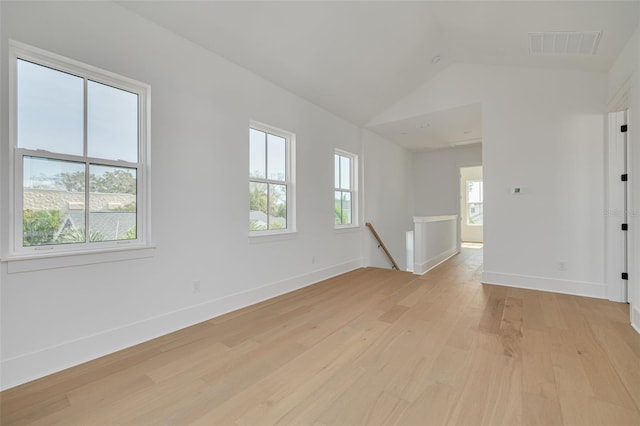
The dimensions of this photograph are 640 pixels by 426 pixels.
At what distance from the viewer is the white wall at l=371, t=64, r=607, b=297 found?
12.3 feet

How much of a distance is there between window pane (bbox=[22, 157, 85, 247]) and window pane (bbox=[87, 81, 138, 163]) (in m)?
0.23

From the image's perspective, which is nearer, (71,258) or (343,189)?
(71,258)

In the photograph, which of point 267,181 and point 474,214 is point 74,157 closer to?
point 267,181

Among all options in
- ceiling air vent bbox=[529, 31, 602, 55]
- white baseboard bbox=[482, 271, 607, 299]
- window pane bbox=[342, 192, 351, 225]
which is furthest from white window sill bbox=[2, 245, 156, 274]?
ceiling air vent bbox=[529, 31, 602, 55]

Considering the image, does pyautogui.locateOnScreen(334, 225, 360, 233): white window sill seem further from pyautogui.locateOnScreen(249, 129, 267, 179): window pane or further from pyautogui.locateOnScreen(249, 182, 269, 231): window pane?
pyautogui.locateOnScreen(249, 129, 267, 179): window pane

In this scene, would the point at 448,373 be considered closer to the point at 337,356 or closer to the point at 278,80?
the point at 337,356

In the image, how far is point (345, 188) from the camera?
17.7ft

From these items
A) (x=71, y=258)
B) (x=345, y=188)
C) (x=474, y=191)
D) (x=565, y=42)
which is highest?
(x=565, y=42)

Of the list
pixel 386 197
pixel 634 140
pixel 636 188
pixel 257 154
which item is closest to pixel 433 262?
pixel 386 197

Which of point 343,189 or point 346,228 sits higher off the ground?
point 343,189

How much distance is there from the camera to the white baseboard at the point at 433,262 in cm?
499

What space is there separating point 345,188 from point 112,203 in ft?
12.4

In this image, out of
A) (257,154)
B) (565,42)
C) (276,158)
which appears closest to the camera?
(565,42)

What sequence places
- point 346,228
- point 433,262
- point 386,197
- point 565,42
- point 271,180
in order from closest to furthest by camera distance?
point 565,42 → point 271,180 → point 346,228 → point 433,262 → point 386,197
